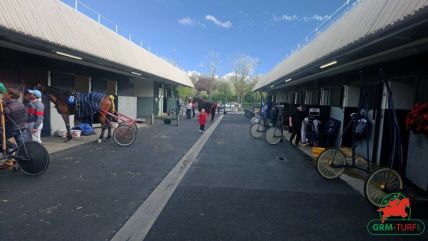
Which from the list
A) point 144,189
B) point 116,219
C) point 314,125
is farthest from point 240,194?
point 314,125

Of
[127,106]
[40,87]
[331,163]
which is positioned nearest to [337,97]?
[331,163]

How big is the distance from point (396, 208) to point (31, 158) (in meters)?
6.28

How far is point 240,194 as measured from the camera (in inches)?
212

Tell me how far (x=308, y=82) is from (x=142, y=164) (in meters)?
10.2

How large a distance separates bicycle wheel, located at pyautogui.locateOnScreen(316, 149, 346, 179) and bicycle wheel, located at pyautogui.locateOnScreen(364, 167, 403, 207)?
1384 millimetres

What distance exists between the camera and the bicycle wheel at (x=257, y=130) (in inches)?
517

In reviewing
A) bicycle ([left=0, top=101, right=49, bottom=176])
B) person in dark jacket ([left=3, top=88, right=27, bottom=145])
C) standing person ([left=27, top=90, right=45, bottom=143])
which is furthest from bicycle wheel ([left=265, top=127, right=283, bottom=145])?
person in dark jacket ([left=3, top=88, right=27, bottom=145])

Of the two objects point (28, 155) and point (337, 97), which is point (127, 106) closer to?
point (337, 97)

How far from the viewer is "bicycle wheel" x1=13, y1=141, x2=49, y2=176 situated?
5.88 m

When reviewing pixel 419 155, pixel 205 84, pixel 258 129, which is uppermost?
pixel 205 84

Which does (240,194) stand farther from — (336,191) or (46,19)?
(46,19)

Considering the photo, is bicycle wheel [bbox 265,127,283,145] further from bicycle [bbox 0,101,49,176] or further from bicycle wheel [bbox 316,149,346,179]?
bicycle [bbox 0,101,49,176]

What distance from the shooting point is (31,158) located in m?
5.91

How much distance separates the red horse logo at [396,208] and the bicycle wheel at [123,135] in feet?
24.1
